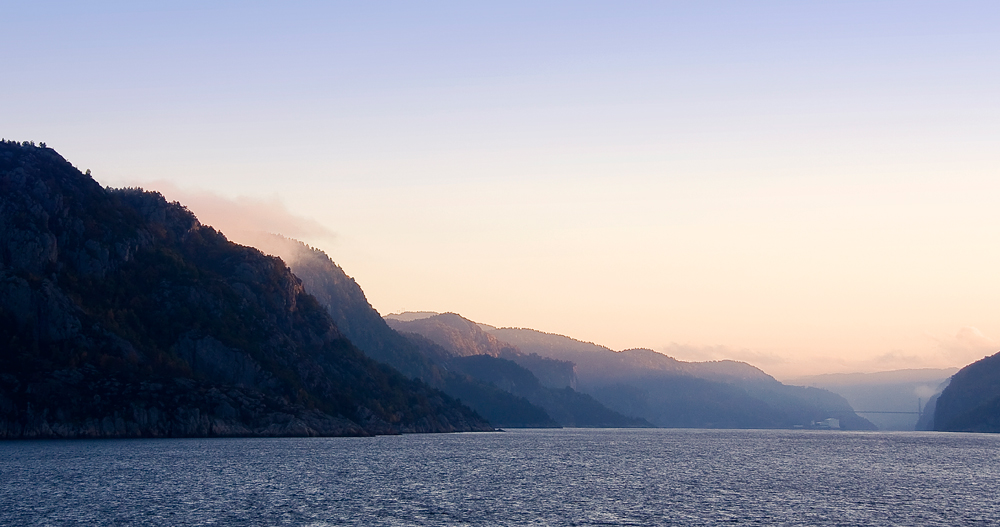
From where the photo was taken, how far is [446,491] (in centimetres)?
11669

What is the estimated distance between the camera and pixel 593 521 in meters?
90.1

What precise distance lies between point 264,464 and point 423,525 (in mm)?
73006

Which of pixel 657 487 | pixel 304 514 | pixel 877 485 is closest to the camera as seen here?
pixel 304 514

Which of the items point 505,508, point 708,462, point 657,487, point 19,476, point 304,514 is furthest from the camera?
point 708,462


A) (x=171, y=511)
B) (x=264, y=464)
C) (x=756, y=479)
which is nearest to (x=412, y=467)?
(x=264, y=464)

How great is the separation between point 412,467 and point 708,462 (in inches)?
2769

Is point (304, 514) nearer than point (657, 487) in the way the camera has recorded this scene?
Yes

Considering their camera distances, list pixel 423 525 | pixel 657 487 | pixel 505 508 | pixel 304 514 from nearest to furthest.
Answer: pixel 423 525
pixel 304 514
pixel 505 508
pixel 657 487

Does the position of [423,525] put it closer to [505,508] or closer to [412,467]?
[505,508]

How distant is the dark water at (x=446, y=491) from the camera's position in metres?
90.8

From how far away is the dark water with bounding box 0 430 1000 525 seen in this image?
298 feet

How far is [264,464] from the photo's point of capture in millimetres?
150375

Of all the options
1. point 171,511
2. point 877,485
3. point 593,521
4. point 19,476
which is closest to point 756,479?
point 877,485

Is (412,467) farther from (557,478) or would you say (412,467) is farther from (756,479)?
(756,479)
